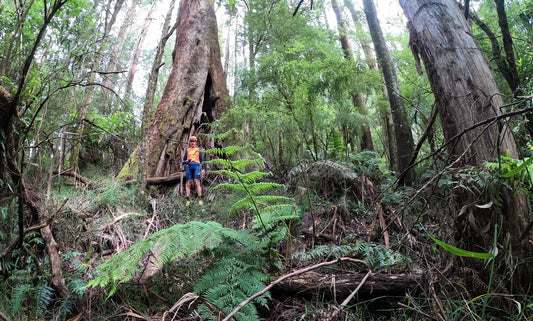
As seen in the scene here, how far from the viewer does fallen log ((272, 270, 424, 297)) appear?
6.48 ft

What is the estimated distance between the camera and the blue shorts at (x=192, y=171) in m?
6.05

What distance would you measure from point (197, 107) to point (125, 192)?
339cm

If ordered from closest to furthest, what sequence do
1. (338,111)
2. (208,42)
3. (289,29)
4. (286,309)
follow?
(286,309)
(338,111)
(208,42)
(289,29)

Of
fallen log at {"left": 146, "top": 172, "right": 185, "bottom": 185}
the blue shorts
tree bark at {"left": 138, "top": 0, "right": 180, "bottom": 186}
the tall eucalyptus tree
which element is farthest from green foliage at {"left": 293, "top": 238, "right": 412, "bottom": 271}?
the tall eucalyptus tree

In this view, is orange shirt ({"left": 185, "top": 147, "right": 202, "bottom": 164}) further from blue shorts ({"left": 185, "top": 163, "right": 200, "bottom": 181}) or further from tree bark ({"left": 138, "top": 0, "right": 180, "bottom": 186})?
tree bark ({"left": 138, "top": 0, "right": 180, "bottom": 186})

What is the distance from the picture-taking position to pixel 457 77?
2695mm

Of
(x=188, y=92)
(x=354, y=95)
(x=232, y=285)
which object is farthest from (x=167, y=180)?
(x=354, y=95)

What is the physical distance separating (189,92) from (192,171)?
2632mm

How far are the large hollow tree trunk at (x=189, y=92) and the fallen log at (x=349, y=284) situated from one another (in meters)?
4.96

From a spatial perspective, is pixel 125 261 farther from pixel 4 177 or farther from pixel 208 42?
pixel 208 42

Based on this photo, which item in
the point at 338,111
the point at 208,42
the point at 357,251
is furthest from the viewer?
the point at 208,42

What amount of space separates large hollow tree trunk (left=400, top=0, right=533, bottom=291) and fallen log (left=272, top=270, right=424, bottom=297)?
0.67 m

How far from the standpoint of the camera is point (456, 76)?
8.86 feet

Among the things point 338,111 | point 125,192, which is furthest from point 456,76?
Answer: point 125,192
